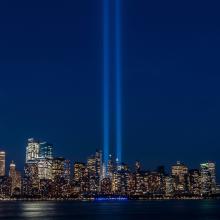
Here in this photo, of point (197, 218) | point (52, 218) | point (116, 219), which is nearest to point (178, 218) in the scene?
point (197, 218)

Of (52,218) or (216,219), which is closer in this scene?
(216,219)

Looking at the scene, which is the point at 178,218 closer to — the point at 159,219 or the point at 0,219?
the point at 159,219

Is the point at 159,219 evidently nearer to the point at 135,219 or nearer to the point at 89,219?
the point at 135,219

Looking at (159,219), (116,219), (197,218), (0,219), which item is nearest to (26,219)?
(0,219)

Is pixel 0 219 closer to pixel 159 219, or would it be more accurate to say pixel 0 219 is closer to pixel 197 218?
pixel 159 219

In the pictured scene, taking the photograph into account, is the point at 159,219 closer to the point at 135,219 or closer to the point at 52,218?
the point at 135,219

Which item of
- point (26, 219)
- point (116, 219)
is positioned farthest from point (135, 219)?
point (26, 219)
